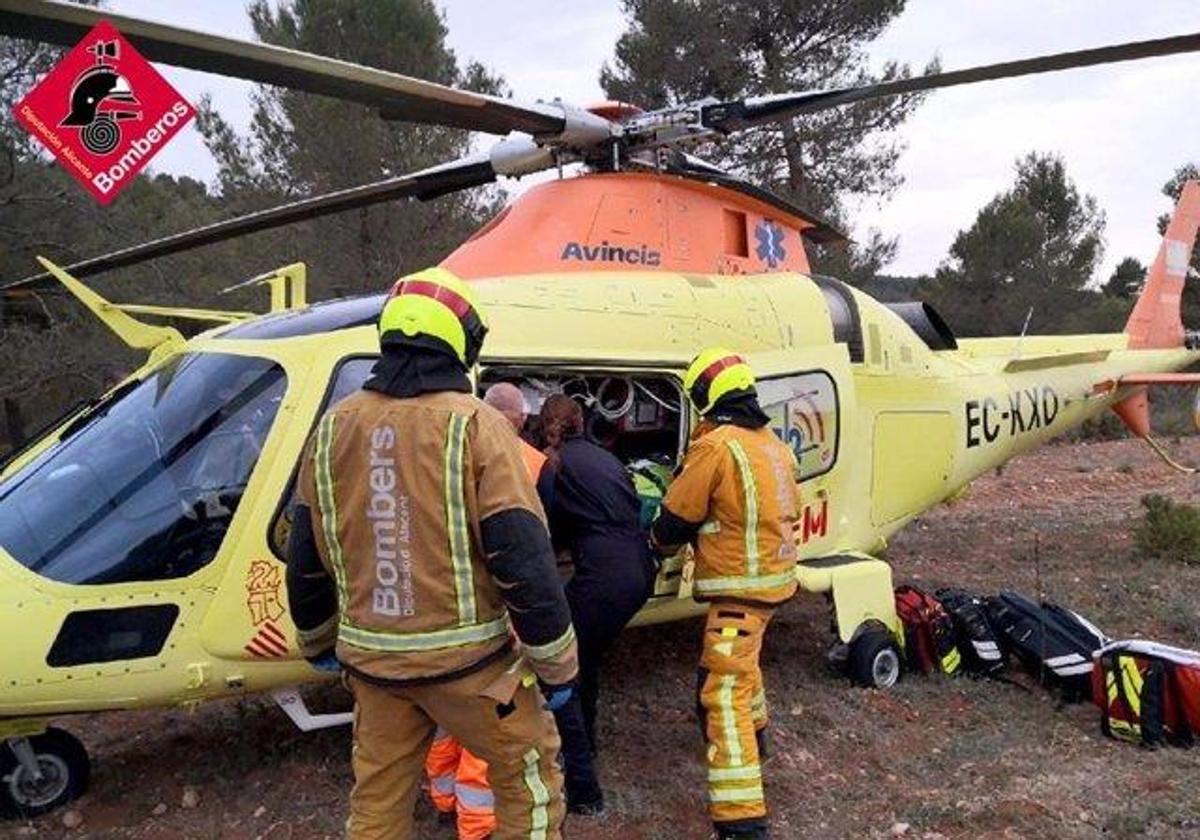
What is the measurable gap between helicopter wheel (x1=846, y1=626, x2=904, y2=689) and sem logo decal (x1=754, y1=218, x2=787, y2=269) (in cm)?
240

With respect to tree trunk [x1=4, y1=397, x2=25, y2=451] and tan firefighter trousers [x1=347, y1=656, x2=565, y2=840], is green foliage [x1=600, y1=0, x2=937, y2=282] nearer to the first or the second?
tree trunk [x1=4, y1=397, x2=25, y2=451]

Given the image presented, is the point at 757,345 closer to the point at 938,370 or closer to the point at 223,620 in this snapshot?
the point at 938,370

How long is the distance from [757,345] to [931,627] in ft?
6.15

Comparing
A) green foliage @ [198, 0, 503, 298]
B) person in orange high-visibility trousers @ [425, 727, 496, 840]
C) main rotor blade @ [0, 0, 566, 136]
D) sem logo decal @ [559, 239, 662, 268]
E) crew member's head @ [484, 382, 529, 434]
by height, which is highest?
green foliage @ [198, 0, 503, 298]

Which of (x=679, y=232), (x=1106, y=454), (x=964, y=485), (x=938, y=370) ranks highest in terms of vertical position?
(x=679, y=232)

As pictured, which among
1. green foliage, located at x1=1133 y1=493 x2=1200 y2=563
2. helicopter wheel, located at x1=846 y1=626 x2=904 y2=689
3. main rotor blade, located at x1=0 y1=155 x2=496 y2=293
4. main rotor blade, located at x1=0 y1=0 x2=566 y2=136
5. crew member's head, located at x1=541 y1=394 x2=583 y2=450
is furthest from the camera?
green foliage, located at x1=1133 y1=493 x2=1200 y2=563

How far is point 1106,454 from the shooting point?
55.2 ft

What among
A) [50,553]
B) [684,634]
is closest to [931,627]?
[684,634]

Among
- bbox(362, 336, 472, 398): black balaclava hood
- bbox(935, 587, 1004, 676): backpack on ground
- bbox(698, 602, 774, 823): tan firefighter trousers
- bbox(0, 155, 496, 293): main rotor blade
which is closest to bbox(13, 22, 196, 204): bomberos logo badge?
bbox(0, 155, 496, 293): main rotor blade

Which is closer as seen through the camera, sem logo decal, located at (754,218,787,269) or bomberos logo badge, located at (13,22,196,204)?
bomberos logo badge, located at (13,22,196,204)

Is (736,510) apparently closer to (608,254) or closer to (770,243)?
(608,254)

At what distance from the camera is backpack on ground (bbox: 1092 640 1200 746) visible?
4617 millimetres

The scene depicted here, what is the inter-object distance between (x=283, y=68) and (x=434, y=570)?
2.00m

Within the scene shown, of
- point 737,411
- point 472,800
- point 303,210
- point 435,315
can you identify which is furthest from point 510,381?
point 435,315
